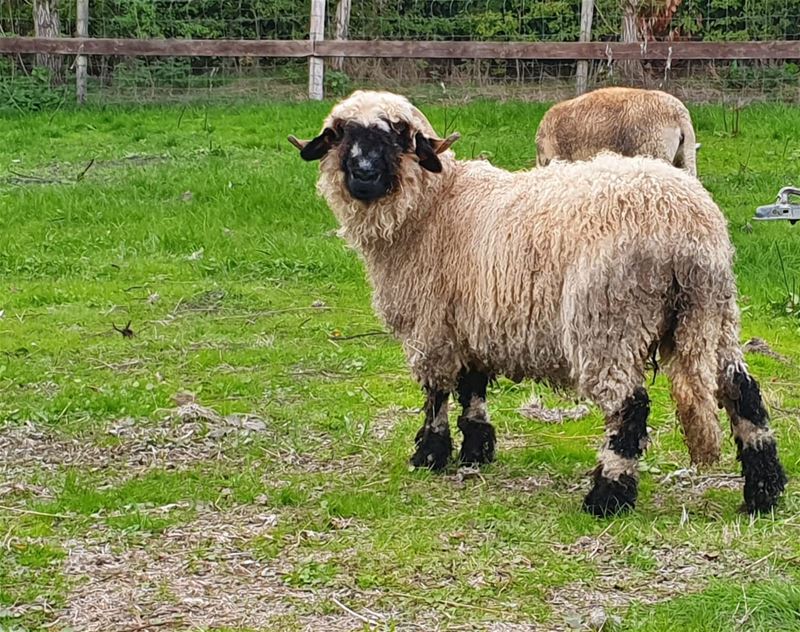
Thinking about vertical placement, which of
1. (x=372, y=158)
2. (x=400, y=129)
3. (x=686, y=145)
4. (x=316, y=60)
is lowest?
(x=686, y=145)

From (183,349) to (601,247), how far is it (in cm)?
417

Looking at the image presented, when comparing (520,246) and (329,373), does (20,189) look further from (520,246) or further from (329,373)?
(520,246)

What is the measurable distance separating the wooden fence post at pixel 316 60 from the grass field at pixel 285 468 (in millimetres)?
5242

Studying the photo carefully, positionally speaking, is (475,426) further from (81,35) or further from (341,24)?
(81,35)

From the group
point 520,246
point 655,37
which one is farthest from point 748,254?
point 655,37

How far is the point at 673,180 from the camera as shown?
18.1 ft

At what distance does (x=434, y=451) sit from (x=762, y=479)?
1.67 meters

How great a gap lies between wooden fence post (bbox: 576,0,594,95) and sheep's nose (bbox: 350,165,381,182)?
10.9 m

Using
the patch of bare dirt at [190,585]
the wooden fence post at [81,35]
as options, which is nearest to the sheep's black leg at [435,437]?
the patch of bare dirt at [190,585]

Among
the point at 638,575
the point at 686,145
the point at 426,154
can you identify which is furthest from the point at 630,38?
the point at 638,575

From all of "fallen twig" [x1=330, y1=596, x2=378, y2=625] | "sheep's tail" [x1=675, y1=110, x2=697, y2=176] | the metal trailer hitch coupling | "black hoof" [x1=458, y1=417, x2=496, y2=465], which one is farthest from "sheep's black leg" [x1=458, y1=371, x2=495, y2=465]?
"sheep's tail" [x1=675, y1=110, x2=697, y2=176]

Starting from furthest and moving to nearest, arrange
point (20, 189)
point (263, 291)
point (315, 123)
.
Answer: point (315, 123) < point (20, 189) < point (263, 291)

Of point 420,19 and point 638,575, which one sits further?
point 420,19

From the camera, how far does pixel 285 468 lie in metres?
6.49
